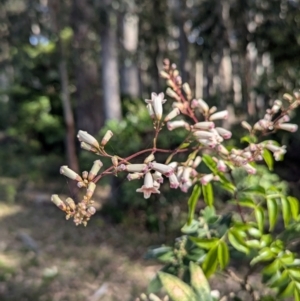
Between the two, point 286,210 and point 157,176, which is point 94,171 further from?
point 286,210

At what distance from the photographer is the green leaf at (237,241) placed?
3.90ft

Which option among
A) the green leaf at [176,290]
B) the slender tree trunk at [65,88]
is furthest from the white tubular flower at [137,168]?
the slender tree trunk at [65,88]

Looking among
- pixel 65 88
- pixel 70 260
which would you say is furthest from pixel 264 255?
pixel 65 88

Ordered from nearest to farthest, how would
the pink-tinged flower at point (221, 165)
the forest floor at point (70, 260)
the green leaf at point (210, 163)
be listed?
1. the pink-tinged flower at point (221, 165)
2. the green leaf at point (210, 163)
3. the forest floor at point (70, 260)

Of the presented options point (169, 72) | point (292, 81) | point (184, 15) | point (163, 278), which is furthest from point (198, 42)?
point (163, 278)

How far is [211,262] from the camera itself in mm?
1189

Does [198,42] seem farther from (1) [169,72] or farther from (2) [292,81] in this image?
(1) [169,72]

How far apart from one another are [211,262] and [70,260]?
3830mm

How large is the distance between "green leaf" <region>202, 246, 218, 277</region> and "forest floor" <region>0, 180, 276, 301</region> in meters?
2.27

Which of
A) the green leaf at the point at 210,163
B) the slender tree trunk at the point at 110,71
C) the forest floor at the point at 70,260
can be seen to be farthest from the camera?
the slender tree trunk at the point at 110,71

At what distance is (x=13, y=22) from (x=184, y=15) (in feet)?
8.03

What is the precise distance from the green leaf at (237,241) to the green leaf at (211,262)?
47 mm

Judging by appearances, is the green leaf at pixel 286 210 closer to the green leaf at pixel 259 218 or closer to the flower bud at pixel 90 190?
the green leaf at pixel 259 218

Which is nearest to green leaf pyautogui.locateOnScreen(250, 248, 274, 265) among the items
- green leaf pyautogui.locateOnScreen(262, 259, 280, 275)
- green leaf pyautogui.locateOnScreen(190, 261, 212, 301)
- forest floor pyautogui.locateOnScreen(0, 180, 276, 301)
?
green leaf pyautogui.locateOnScreen(262, 259, 280, 275)
